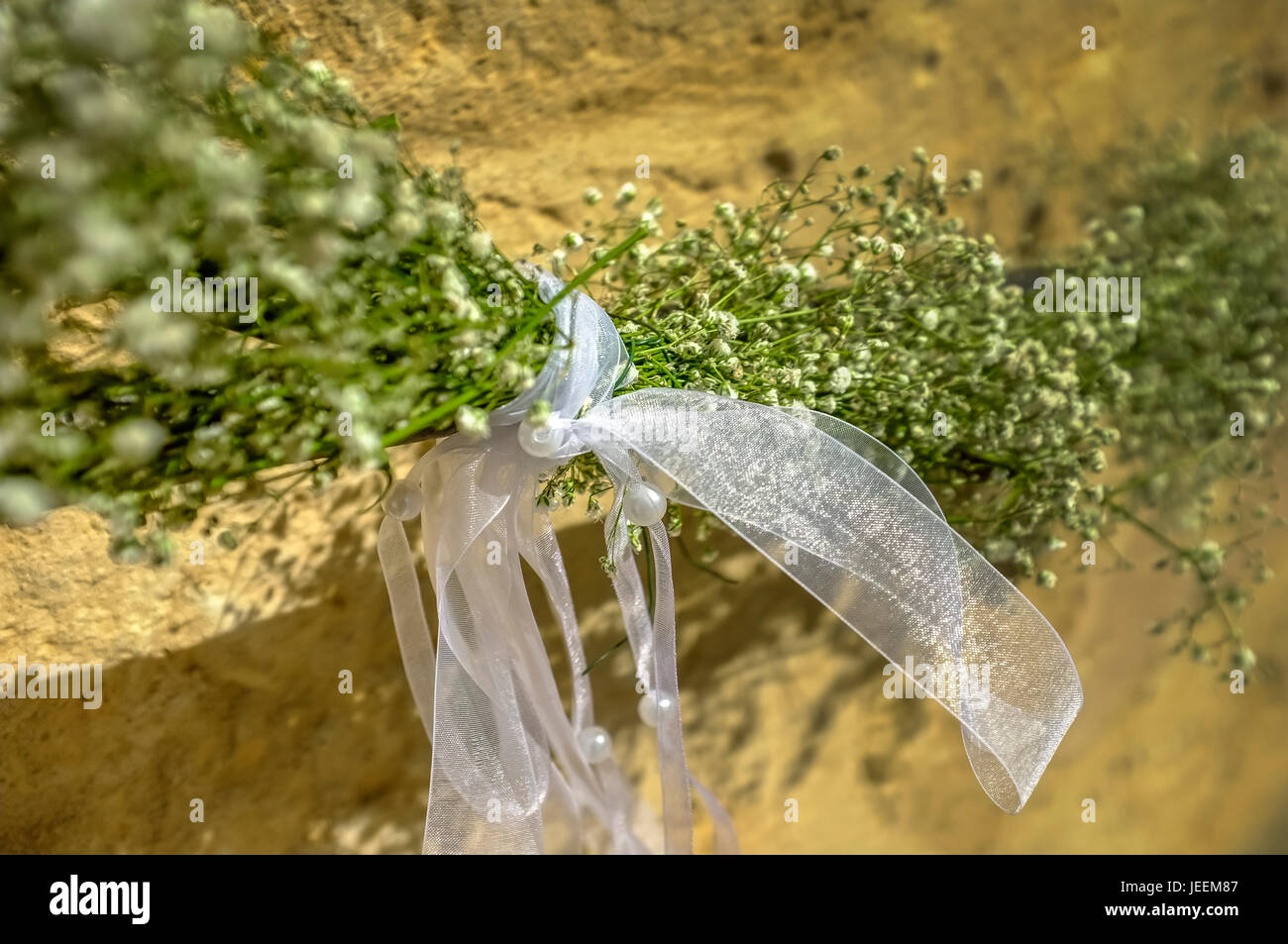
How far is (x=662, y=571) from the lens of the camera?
0.77 meters

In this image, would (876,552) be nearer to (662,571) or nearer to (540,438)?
(662,571)

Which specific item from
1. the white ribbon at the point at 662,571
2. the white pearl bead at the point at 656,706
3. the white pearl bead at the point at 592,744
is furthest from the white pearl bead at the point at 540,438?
the white pearl bead at the point at 592,744

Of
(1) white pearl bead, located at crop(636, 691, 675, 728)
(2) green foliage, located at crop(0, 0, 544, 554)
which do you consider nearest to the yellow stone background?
(1) white pearl bead, located at crop(636, 691, 675, 728)

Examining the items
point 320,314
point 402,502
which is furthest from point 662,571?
point 320,314

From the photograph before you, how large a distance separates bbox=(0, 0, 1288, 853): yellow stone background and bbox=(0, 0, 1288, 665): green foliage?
26 centimetres

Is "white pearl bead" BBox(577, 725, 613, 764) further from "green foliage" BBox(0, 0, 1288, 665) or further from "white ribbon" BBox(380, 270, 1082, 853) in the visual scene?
"green foliage" BBox(0, 0, 1288, 665)

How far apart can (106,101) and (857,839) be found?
122 centimetres

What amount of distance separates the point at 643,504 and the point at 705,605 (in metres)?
0.56

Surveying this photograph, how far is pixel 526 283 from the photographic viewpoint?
2.11 feet

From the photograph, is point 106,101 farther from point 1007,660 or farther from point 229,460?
point 1007,660

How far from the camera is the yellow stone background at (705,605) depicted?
95 centimetres
